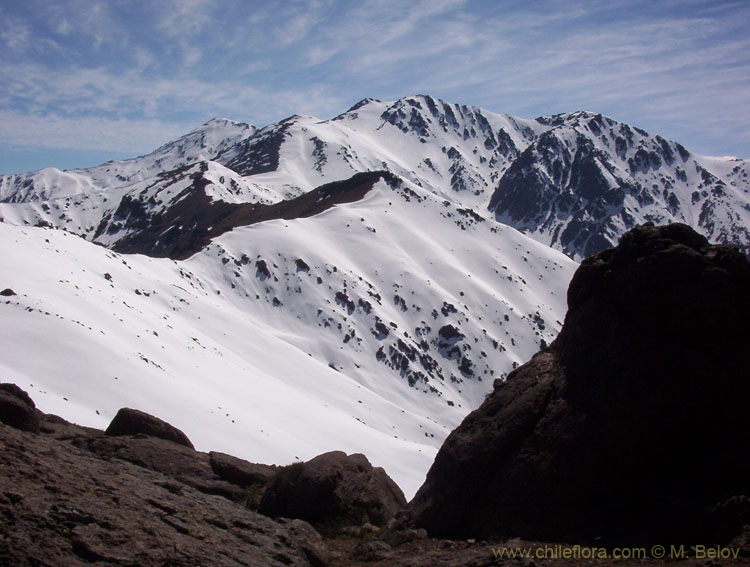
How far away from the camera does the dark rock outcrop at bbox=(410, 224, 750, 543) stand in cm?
1041

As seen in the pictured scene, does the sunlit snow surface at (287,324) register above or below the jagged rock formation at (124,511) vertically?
above

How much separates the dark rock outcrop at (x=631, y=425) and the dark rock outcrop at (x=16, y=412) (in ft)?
29.0

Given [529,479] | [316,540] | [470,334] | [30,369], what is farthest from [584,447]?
[470,334]

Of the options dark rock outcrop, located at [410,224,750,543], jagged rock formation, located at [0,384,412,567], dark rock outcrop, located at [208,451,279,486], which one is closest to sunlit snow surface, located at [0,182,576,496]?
dark rock outcrop, located at [208,451,279,486]

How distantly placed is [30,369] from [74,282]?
16.4m

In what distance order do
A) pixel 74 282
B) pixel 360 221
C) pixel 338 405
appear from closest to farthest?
pixel 74 282 < pixel 338 405 < pixel 360 221

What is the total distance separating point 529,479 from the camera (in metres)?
11.6

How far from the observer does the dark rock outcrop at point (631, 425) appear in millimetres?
10406

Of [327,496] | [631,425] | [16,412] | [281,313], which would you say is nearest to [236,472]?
[327,496]

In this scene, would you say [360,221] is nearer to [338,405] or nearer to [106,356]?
[338,405]

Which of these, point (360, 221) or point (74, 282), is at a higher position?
point (360, 221)

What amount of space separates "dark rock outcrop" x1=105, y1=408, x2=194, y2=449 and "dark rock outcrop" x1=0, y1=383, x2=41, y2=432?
303cm

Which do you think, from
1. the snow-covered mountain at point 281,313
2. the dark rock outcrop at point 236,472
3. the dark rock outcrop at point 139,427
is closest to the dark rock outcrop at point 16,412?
the dark rock outcrop at point 139,427

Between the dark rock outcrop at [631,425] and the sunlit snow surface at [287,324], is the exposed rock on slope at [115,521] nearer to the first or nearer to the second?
the dark rock outcrop at [631,425]
